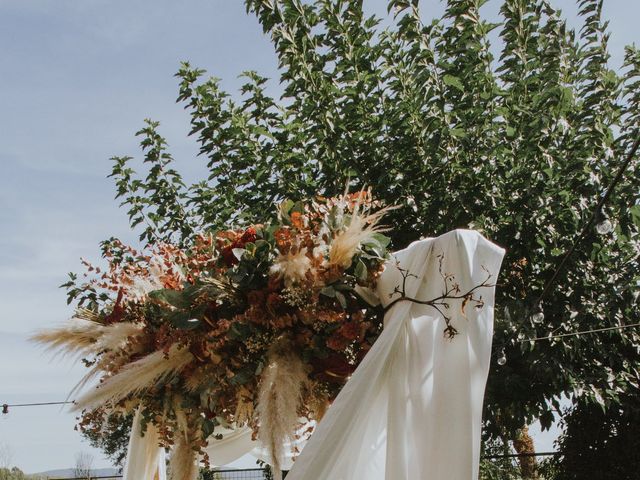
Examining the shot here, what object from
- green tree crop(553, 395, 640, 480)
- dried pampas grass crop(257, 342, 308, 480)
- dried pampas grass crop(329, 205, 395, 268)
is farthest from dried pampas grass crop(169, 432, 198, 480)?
green tree crop(553, 395, 640, 480)

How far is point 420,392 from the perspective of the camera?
1926 mm

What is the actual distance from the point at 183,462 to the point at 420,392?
1173 mm

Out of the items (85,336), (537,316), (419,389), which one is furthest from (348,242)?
(537,316)

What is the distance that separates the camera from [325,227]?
221cm

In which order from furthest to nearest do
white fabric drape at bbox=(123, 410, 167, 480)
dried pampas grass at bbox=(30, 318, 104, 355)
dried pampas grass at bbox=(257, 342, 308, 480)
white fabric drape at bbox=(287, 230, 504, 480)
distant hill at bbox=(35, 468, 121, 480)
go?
1. distant hill at bbox=(35, 468, 121, 480)
2. white fabric drape at bbox=(123, 410, 167, 480)
3. dried pampas grass at bbox=(30, 318, 104, 355)
4. dried pampas grass at bbox=(257, 342, 308, 480)
5. white fabric drape at bbox=(287, 230, 504, 480)

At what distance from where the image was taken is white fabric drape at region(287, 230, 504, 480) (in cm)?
183

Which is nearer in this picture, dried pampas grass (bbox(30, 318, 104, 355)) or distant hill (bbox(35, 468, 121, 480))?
dried pampas grass (bbox(30, 318, 104, 355))

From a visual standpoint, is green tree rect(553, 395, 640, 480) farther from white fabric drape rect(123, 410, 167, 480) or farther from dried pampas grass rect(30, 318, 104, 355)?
dried pampas grass rect(30, 318, 104, 355)

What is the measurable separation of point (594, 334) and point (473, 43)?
204 centimetres

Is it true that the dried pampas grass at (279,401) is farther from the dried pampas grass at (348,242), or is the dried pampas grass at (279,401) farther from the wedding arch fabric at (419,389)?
the dried pampas grass at (348,242)

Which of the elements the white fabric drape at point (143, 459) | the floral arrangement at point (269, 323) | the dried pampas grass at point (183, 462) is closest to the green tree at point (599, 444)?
the white fabric drape at point (143, 459)

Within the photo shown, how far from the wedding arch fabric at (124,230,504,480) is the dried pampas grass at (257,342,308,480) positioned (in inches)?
3.4

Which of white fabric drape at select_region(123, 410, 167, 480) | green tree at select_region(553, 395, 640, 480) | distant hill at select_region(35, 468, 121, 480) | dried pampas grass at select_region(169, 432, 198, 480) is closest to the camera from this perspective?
dried pampas grass at select_region(169, 432, 198, 480)

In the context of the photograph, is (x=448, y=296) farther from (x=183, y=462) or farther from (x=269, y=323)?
(x=183, y=462)
